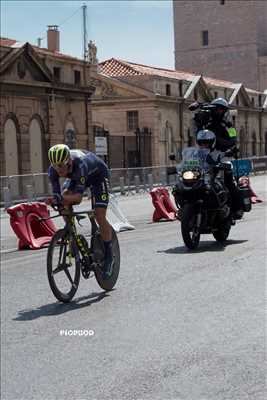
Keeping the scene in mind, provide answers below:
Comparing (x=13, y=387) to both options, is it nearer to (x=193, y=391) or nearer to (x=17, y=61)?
(x=17, y=61)

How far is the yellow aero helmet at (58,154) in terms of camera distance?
406 centimetres

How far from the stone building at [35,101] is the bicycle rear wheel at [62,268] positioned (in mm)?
56004

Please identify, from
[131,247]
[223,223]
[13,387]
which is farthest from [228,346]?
[13,387]

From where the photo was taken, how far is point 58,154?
4.16m

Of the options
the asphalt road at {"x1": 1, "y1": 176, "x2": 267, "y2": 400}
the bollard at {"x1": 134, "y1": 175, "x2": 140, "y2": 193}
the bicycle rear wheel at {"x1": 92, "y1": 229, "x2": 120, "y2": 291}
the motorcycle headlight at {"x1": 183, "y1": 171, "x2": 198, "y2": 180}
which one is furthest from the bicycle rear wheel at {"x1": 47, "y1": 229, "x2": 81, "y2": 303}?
the bollard at {"x1": 134, "y1": 175, "x2": 140, "y2": 193}

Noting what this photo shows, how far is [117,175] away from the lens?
68.8 meters

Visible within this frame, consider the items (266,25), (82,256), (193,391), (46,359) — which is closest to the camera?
(82,256)

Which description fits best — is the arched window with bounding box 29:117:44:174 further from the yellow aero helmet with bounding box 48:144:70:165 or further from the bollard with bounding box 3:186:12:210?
the yellow aero helmet with bounding box 48:144:70:165

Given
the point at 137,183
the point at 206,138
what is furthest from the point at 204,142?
the point at 137,183

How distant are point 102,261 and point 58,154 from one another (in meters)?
0.98

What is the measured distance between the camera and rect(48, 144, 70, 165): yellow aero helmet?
4062mm

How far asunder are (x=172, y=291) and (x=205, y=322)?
448 centimetres

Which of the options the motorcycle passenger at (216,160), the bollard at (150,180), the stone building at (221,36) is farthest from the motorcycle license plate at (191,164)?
the bollard at (150,180)

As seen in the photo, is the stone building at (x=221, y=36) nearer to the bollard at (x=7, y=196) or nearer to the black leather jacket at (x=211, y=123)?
the black leather jacket at (x=211, y=123)
